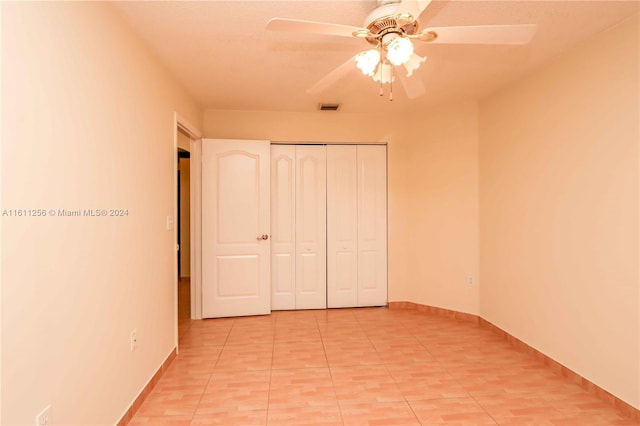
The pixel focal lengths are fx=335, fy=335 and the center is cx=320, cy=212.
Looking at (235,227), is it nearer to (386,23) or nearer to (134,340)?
(134,340)

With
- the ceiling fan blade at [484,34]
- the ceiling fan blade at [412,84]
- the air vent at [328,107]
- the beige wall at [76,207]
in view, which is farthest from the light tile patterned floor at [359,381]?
the air vent at [328,107]

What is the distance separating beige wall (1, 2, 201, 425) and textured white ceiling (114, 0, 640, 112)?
0.33 m

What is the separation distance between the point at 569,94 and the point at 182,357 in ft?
12.0

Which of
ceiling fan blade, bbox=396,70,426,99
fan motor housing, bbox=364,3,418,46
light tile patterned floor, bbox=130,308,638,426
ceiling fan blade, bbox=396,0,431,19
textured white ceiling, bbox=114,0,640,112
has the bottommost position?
light tile patterned floor, bbox=130,308,638,426

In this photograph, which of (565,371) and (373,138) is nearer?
(565,371)

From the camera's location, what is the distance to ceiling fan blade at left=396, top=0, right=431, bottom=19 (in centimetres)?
134

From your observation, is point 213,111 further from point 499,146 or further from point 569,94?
point 569,94

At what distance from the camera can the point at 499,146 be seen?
3270 millimetres

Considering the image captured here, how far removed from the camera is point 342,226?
164 inches

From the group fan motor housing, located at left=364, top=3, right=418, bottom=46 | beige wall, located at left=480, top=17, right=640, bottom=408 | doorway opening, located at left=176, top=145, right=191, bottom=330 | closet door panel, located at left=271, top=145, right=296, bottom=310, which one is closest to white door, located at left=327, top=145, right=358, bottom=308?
closet door panel, located at left=271, top=145, right=296, bottom=310

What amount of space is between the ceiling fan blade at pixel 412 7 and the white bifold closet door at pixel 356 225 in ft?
8.89

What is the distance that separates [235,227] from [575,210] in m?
3.12

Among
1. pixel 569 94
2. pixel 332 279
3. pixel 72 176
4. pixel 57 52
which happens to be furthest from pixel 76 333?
pixel 569 94

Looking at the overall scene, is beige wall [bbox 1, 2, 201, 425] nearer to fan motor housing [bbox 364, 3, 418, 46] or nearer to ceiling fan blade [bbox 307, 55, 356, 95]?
ceiling fan blade [bbox 307, 55, 356, 95]
